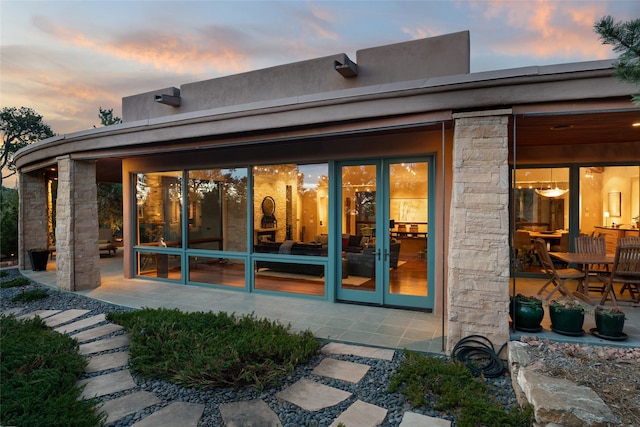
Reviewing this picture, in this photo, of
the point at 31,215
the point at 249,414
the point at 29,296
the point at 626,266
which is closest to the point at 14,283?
the point at 29,296

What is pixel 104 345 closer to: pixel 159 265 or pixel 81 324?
pixel 81 324

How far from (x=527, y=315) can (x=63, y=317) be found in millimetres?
6325

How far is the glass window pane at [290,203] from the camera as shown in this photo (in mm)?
6145

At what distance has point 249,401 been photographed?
2.86 metres

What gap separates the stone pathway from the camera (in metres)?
2.59

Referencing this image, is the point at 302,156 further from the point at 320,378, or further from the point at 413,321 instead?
the point at 320,378

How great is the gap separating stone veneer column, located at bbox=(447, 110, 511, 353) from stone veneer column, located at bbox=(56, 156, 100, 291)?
22.8 feet

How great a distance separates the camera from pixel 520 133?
5035 mm

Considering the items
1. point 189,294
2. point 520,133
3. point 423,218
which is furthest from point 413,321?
point 189,294

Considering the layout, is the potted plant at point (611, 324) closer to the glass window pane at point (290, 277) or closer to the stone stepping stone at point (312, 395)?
the stone stepping stone at point (312, 395)

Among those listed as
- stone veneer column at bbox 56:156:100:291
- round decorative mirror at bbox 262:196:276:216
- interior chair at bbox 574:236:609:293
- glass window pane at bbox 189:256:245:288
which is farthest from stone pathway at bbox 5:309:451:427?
interior chair at bbox 574:236:609:293

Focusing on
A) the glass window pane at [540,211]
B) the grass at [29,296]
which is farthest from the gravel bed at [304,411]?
the glass window pane at [540,211]

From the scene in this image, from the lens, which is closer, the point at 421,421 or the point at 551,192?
the point at 421,421

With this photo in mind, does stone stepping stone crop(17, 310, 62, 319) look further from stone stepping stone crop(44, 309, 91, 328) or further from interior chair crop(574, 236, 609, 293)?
interior chair crop(574, 236, 609, 293)
